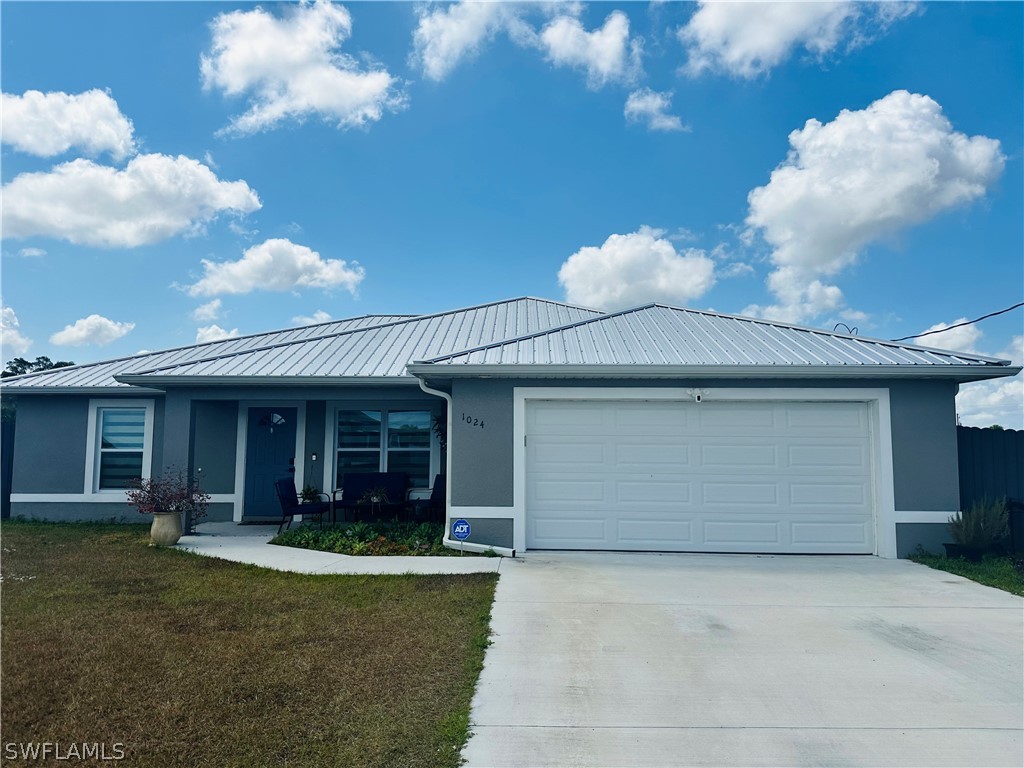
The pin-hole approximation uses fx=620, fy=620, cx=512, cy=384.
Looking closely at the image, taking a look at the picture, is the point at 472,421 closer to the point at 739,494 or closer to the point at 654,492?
the point at 654,492

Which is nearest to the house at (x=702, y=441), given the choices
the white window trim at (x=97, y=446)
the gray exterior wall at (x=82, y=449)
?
the gray exterior wall at (x=82, y=449)

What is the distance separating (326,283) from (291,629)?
1549 cm

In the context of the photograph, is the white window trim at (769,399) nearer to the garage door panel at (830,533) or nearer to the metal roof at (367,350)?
the garage door panel at (830,533)

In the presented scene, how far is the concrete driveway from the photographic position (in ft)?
11.8

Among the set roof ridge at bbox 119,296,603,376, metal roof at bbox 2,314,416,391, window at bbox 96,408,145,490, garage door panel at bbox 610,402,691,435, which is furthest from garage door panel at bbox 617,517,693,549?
window at bbox 96,408,145,490

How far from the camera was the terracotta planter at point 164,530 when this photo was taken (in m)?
9.76

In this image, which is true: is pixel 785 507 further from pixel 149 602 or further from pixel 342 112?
pixel 342 112

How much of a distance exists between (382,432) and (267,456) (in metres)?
2.50

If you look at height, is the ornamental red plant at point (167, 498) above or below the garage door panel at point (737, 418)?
below

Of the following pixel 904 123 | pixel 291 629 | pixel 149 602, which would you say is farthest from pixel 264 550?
pixel 904 123

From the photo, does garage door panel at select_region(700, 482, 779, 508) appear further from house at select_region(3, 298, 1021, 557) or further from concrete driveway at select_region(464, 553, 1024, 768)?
concrete driveway at select_region(464, 553, 1024, 768)

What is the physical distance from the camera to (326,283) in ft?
64.1

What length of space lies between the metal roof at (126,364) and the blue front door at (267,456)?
1.59 m

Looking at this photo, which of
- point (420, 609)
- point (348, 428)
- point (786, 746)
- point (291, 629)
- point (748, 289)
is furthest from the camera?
point (748, 289)
